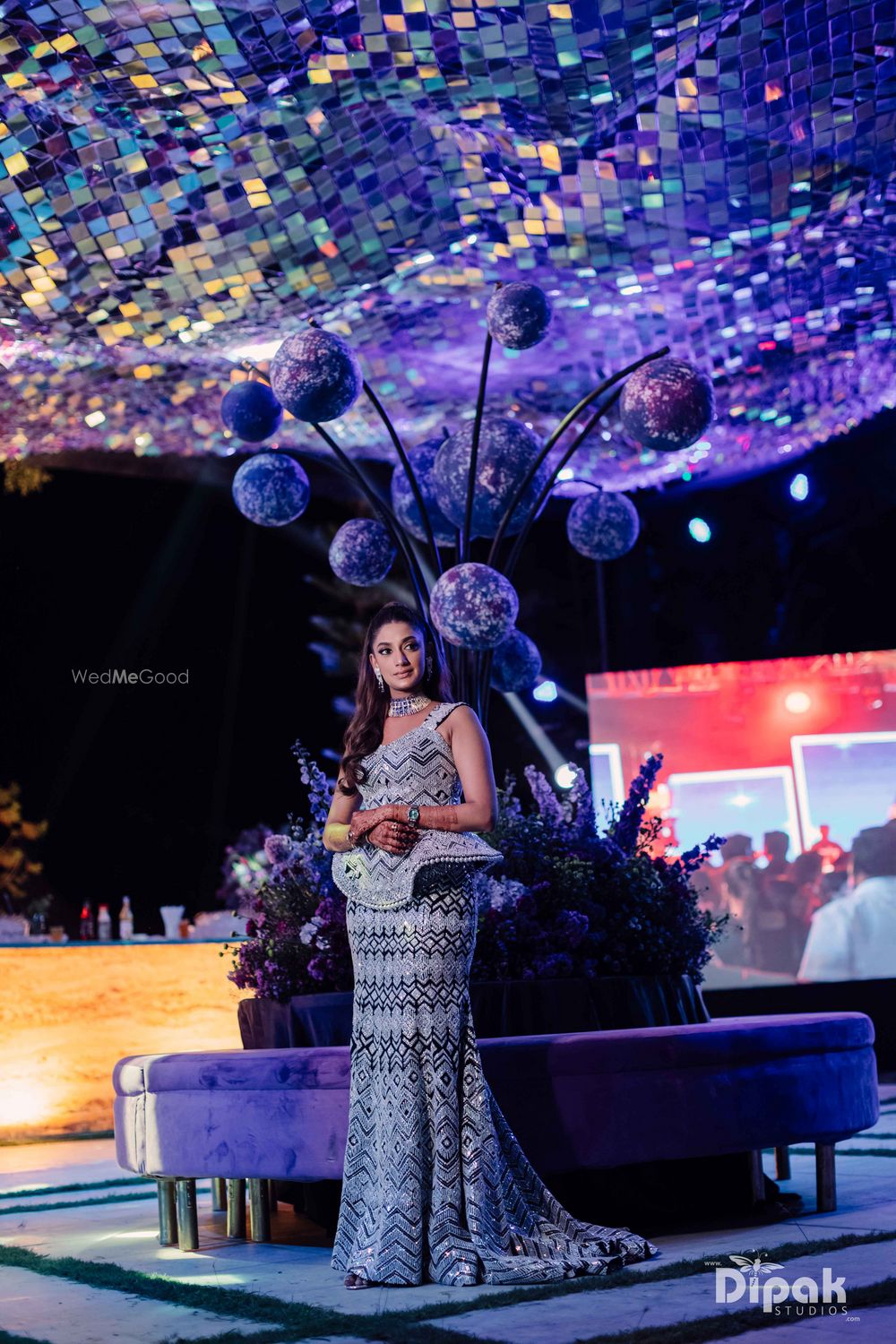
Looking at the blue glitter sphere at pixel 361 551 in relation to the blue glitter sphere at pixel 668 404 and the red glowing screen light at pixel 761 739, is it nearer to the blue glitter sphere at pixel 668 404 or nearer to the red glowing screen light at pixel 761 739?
the blue glitter sphere at pixel 668 404

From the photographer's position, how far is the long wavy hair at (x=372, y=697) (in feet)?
11.3

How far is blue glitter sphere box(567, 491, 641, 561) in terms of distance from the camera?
607cm

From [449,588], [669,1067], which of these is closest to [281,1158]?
[669,1067]

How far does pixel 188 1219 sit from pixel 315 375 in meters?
2.64

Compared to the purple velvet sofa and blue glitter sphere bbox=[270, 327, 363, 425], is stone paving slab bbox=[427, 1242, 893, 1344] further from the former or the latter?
blue glitter sphere bbox=[270, 327, 363, 425]

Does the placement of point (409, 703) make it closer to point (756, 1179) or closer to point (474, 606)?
point (474, 606)

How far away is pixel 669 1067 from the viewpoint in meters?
3.52

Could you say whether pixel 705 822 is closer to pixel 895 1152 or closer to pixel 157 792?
pixel 157 792

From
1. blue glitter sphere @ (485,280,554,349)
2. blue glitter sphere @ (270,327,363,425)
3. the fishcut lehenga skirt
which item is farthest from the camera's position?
blue glitter sphere @ (485,280,554,349)

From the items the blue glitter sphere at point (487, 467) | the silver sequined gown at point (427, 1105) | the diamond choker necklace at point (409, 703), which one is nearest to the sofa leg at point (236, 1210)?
the silver sequined gown at point (427, 1105)

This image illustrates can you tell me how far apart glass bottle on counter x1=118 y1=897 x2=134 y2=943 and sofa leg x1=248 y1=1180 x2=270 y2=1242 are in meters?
4.34

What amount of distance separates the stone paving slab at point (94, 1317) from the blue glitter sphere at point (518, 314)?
325 cm

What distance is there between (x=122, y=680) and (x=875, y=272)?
516cm

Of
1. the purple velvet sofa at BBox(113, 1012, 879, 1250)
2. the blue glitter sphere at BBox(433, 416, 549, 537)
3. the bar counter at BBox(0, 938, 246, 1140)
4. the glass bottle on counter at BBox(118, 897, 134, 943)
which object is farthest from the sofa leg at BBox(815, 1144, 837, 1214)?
the glass bottle on counter at BBox(118, 897, 134, 943)
